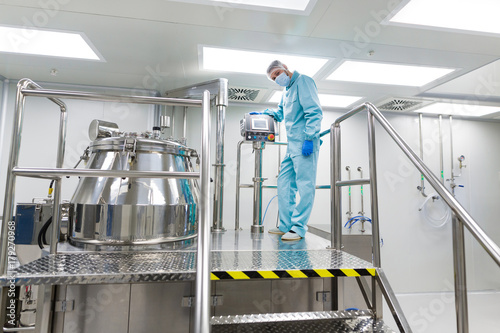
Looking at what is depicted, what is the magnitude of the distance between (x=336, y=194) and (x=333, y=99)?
236 centimetres

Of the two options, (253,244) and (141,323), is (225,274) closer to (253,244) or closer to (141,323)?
(141,323)

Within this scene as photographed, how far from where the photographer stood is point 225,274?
4.00ft

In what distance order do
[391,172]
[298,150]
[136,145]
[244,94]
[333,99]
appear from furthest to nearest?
[391,172] < [333,99] < [244,94] < [298,150] < [136,145]

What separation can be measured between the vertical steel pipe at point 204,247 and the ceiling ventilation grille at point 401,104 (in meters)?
3.40

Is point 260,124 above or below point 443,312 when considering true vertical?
above

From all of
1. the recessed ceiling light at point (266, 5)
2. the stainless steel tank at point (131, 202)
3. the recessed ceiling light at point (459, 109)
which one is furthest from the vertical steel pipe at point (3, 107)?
the recessed ceiling light at point (459, 109)

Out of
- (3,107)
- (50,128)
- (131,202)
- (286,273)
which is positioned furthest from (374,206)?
(3,107)

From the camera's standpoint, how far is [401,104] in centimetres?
381

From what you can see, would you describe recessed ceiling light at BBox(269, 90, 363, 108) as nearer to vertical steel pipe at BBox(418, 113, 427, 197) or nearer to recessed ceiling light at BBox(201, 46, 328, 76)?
recessed ceiling light at BBox(201, 46, 328, 76)

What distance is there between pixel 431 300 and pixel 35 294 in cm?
414

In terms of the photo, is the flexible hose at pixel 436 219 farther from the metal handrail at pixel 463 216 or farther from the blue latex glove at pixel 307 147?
the metal handrail at pixel 463 216

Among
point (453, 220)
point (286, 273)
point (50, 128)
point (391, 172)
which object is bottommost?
point (286, 273)

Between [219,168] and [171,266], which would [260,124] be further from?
[171,266]

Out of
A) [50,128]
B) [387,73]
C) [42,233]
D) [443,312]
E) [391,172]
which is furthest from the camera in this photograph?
[391,172]
